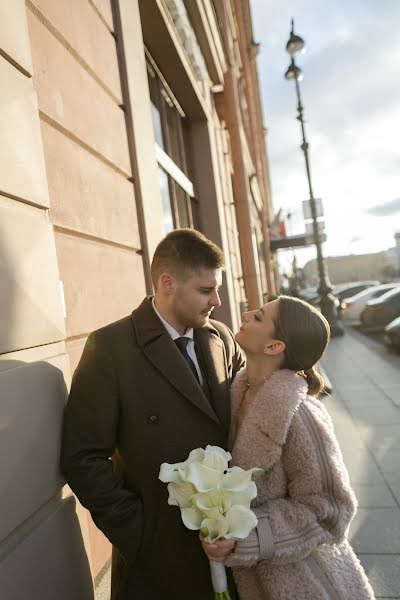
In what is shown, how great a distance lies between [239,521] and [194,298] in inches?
42.9

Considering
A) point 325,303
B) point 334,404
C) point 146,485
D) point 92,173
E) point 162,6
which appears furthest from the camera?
point 325,303

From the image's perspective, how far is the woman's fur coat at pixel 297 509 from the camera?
5.70ft

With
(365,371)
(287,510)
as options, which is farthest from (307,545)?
(365,371)

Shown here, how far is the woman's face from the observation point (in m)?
2.19

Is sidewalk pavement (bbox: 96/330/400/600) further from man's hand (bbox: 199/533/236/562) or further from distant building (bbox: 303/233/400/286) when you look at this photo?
distant building (bbox: 303/233/400/286)

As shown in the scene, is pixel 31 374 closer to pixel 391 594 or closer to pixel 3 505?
pixel 3 505

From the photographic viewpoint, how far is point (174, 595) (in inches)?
77.4

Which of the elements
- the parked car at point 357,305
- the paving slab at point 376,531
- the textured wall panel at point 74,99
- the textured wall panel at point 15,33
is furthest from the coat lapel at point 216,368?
the parked car at point 357,305

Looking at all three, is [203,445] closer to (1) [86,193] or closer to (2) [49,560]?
(2) [49,560]

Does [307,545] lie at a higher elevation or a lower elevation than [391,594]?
higher

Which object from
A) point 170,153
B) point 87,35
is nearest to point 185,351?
point 87,35

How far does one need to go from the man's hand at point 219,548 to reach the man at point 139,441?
341mm

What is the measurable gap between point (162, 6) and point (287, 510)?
5007 millimetres

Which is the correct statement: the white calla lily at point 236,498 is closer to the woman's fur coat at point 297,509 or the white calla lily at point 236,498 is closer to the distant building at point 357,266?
the woman's fur coat at point 297,509
